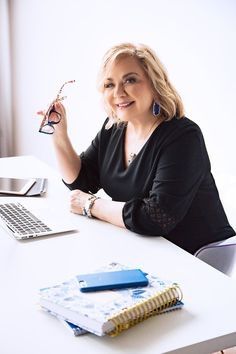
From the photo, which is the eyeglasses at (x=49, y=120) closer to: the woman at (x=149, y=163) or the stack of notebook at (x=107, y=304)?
the woman at (x=149, y=163)

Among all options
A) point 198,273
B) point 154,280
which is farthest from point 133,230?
point 154,280

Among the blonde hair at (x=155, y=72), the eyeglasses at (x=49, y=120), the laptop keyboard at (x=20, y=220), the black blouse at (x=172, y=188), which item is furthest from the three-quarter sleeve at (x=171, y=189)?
the eyeglasses at (x=49, y=120)

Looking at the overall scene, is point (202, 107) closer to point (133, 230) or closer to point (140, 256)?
point (133, 230)

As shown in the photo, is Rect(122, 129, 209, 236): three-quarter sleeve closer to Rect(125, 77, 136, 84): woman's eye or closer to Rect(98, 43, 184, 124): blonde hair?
Rect(98, 43, 184, 124): blonde hair

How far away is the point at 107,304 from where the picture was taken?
857mm

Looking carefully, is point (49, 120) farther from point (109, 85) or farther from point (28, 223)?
point (28, 223)

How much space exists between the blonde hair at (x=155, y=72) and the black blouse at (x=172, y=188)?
5 cm

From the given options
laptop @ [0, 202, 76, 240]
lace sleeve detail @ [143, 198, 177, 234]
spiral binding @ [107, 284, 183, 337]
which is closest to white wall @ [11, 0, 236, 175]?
lace sleeve detail @ [143, 198, 177, 234]

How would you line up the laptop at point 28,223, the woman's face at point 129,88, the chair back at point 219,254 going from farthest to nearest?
1. the woman's face at point 129,88
2. the chair back at point 219,254
3. the laptop at point 28,223

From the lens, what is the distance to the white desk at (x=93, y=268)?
82 cm

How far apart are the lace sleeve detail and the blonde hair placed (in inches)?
13.8

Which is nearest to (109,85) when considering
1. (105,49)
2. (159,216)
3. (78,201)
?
(78,201)

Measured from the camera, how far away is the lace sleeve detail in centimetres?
134

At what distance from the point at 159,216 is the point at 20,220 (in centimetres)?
42
